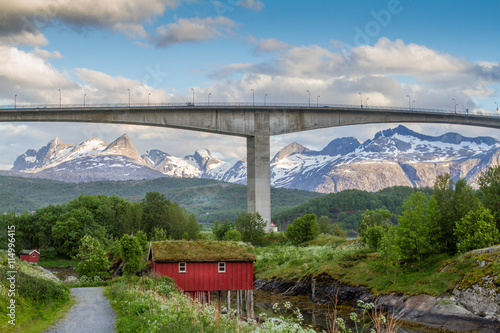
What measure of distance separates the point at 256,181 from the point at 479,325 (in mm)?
45875

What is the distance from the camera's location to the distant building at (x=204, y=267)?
159ft

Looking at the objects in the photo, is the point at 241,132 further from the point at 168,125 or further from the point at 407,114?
the point at 407,114

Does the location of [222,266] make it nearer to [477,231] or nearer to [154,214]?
[477,231]

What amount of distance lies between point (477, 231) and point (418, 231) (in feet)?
19.1

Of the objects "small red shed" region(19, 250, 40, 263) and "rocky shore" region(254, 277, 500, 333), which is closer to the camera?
"rocky shore" region(254, 277, 500, 333)

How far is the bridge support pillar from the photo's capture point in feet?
264

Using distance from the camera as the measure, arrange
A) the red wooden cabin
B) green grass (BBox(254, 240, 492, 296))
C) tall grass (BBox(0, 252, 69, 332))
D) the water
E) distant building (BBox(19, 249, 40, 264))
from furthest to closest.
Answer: distant building (BBox(19, 249, 40, 264)) → the red wooden cabin → green grass (BBox(254, 240, 492, 296)) → the water → tall grass (BBox(0, 252, 69, 332))

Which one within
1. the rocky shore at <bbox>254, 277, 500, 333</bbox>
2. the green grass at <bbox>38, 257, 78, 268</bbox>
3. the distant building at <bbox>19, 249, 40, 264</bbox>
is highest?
the rocky shore at <bbox>254, 277, 500, 333</bbox>

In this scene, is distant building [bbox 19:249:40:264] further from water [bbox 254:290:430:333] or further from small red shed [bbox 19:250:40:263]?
water [bbox 254:290:430:333]

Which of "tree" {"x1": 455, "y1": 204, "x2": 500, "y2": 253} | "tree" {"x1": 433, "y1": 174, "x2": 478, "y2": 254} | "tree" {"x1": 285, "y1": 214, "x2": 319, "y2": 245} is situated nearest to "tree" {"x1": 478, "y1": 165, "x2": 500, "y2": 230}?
"tree" {"x1": 433, "y1": 174, "x2": 478, "y2": 254}

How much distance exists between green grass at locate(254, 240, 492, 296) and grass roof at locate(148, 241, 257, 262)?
1231 cm

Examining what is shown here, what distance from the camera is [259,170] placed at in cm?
8075

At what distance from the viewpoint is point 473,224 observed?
158 ft

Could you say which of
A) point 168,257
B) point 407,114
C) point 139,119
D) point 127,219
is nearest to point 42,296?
point 168,257
